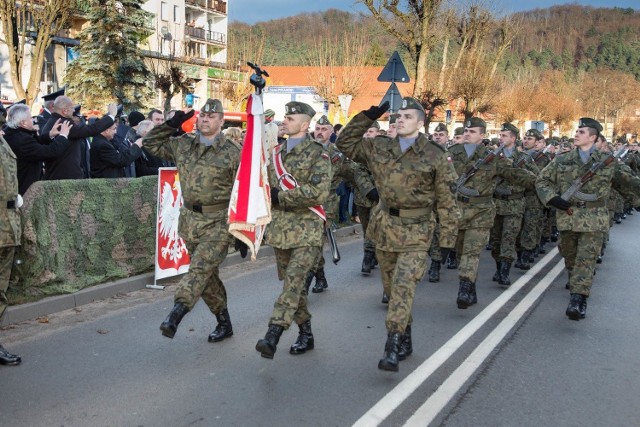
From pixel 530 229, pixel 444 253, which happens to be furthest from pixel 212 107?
pixel 530 229

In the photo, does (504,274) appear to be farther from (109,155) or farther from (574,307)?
(109,155)

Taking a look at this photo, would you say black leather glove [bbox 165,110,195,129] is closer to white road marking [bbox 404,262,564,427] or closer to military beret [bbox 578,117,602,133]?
white road marking [bbox 404,262,564,427]

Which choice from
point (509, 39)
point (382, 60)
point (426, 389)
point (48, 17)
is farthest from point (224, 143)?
point (382, 60)

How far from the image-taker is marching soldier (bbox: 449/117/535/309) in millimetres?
8297

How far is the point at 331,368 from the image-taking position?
5.75 metres

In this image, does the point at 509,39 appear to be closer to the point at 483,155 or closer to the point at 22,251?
the point at 483,155

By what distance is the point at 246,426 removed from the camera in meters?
4.53

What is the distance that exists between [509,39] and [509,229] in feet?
136

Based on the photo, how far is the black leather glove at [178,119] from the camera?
19.6 feet

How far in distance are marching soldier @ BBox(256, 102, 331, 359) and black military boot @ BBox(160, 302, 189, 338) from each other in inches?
26.5

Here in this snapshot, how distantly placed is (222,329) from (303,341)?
0.78 metres

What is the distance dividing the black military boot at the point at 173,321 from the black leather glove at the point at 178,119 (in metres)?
1.46

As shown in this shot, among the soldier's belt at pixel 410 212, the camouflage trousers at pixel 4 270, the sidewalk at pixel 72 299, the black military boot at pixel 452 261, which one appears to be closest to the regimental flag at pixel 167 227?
the sidewalk at pixel 72 299

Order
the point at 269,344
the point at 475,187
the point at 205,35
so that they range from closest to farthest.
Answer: the point at 269,344 < the point at 475,187 < the point at 205,35
